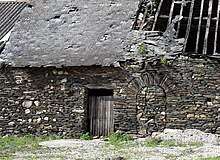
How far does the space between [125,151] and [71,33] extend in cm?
658

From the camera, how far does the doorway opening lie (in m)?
16.5

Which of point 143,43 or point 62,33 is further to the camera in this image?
point 62,33

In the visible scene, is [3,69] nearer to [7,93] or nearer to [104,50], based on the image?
[7,93]

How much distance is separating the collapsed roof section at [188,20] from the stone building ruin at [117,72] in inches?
1.4

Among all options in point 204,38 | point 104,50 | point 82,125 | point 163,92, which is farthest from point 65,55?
point 204,38

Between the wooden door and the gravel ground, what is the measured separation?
5.94 feet

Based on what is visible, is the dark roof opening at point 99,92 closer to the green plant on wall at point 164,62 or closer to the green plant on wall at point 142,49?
the green plant on wall at point 142,49

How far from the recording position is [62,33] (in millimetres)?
17859

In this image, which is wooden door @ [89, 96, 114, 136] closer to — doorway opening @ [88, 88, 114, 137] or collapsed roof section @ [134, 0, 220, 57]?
doorway opening @ [88, 88, 114, 137]

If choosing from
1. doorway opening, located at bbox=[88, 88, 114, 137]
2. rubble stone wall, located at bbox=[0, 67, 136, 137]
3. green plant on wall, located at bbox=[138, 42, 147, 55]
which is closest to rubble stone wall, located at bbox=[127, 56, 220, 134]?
green plant on wall, located at bbox=[138, 42, 147, 55]

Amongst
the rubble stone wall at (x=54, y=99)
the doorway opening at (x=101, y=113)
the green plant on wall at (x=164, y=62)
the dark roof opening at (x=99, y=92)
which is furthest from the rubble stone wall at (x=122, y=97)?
the dark roof opening at (x=99, y=92)

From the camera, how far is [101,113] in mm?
16656

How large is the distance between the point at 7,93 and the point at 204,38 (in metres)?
7.28

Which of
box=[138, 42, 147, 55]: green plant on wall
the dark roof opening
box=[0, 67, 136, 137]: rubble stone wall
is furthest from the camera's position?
the dark roof opening
